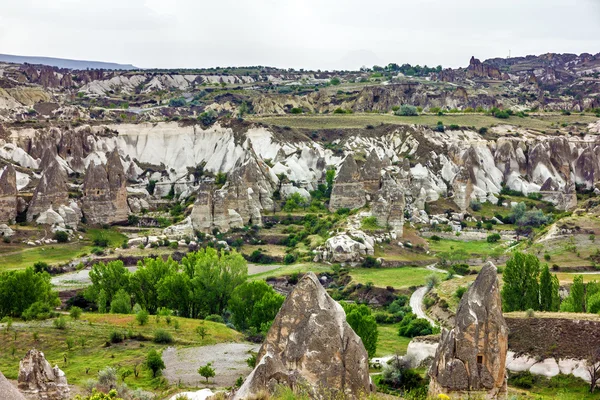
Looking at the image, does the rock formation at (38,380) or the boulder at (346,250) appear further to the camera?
the boulder at (346,250)

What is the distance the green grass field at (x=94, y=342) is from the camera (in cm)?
3119

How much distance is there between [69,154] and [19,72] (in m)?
106

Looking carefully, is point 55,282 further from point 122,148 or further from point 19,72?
point 19,72

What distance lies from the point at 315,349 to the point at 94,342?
19.7 meters

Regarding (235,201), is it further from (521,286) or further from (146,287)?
(521,286)

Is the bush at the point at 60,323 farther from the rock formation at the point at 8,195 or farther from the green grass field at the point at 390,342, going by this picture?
the rock formation at the point at 8,195

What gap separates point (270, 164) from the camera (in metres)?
87.6

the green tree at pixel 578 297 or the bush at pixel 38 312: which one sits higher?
the green tree at pixel 578 297

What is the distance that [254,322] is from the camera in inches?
1631

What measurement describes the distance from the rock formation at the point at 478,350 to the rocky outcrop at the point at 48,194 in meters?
54.0

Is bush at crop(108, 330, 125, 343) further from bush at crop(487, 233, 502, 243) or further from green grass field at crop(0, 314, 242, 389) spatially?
bush at crop(487, 233, 502, 243)

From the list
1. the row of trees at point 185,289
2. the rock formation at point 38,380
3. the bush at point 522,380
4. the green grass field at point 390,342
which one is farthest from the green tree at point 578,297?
the rock formation at point 38,380

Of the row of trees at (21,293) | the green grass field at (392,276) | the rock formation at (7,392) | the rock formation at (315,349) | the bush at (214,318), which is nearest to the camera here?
the rock formation at (7,392)

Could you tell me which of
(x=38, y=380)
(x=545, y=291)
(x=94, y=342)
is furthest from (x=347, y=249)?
(x=38, y=380)
